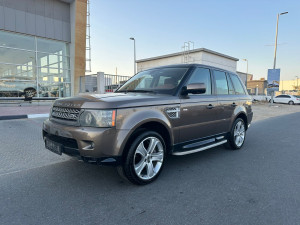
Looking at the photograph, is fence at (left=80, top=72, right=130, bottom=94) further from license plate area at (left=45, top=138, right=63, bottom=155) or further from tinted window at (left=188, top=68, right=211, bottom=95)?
license plate area at (left=45, top=138, right=63, bottom=155)

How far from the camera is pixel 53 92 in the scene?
54.9ft

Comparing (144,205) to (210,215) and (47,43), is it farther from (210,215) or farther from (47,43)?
(47,43)

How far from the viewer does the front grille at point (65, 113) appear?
9.66 ft

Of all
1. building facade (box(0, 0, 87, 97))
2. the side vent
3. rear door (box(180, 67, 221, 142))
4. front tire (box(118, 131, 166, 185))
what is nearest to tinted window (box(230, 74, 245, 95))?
rear door (box(180, 67, 221, 142))

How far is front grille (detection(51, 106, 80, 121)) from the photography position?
2.95 m

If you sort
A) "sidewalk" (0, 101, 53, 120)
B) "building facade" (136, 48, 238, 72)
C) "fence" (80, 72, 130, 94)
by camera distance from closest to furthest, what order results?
1. "sidewalk" (0, 101, 53, 120)
2. "fence" (80, 72, 130, 94)
3. "building facade" (136, 48, 238, 72)

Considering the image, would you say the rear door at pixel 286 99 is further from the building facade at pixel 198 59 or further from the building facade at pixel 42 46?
the building facade at pixel 42 46

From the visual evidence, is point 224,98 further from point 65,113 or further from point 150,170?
point 65,113

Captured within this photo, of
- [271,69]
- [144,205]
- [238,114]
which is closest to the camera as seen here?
[144,205]

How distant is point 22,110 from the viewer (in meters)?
10.5

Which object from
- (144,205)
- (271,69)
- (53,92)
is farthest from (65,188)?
(271,69)

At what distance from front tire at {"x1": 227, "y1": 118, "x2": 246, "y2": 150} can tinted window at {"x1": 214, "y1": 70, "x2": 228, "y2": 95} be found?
86 cm

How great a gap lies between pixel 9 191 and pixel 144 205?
6.13 feet

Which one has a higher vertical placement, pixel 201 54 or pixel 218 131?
pixel 201 54
